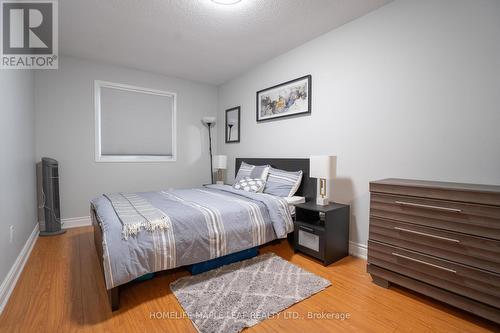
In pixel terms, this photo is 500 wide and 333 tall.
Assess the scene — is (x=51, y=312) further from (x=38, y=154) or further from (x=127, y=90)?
(x=127, y=90)

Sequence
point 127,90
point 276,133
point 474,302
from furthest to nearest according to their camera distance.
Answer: point 127,90, point 276,133, point 474,302

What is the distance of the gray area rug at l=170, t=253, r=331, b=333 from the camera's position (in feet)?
4.98

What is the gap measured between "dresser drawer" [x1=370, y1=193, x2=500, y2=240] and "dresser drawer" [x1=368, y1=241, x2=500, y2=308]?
24 centimetres

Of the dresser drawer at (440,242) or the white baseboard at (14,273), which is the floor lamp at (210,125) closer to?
the white baseboard at (14,273)

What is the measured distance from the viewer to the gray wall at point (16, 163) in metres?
1.76

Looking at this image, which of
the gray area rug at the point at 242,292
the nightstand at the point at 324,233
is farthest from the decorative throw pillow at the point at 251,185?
the gray area rug at the point at 242,292

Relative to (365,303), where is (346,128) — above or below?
above

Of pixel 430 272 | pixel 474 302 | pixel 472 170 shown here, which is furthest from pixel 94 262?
pixel 472 170

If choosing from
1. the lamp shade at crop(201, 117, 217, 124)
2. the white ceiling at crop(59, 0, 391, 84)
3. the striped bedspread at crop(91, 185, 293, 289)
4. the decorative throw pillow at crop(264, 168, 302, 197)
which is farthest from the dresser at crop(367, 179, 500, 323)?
the lamp shade at crop(201, 117, 217, 124)

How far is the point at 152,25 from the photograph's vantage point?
2.57 metres

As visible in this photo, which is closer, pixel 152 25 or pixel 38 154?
pixel 152 25

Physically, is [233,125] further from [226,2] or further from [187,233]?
[187,233]

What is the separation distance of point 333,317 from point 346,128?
1840 millimetres

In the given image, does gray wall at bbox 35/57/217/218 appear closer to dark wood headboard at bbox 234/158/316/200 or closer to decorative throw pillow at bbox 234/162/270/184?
decorative throw pillow at bbox 234/162/270/184
